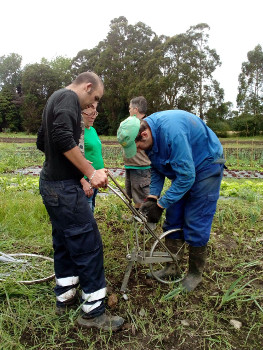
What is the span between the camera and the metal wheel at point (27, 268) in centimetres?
247

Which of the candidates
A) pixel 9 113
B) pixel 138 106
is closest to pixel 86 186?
pixel 138 106

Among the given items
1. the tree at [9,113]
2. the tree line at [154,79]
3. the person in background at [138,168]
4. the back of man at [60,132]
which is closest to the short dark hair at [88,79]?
the back of man at [60,132]

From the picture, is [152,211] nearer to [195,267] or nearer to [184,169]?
[184,169]

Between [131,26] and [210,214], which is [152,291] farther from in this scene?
[131,26]

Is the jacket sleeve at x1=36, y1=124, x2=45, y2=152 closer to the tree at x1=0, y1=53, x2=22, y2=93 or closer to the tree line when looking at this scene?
the tree line

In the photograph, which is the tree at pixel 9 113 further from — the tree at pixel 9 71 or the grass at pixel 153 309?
the grass at pixel 153 309

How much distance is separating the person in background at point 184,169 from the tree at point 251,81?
96.7ft

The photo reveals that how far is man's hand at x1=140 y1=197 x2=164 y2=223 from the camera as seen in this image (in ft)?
7.71

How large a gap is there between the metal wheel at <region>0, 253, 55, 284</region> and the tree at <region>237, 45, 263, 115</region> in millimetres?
29853

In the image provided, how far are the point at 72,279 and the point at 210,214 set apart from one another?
119 centimetres

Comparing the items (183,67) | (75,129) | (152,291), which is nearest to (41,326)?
(152,291)

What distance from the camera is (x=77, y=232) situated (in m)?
1.83

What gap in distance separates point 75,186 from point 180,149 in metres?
0.77

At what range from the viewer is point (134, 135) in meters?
2.11
